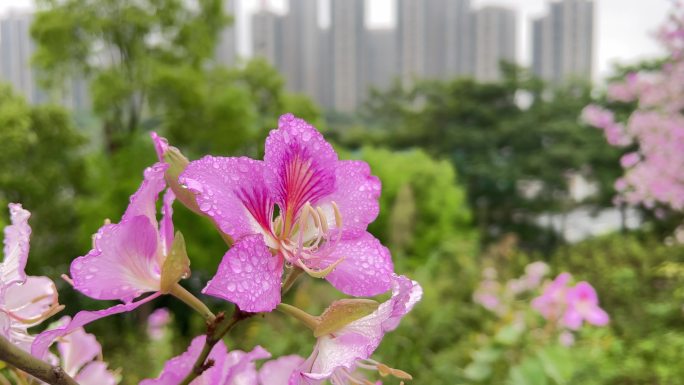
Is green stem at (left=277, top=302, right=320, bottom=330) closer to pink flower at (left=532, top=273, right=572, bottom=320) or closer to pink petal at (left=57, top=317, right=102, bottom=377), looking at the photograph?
pink petal at (left=57, top=317, right=102, bottom=377)

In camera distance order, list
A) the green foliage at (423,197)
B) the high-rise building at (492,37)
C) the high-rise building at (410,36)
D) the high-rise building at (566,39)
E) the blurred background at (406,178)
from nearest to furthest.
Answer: the blurred background at (406,178) < the green foliage at (423,197) < the high-rise building at (566,39) < the high-rise building at (492,37) < the high-rise building at (410,36)

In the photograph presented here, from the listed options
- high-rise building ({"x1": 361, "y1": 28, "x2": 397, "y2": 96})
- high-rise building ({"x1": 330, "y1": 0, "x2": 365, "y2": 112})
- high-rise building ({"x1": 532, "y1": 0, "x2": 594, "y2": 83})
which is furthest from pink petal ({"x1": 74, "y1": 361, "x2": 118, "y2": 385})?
high-rise building ({"x1": 361, "y1": 28, "x2": 397, "y2": 96})

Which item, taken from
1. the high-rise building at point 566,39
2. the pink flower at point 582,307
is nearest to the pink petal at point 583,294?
the pink flower at point 582,307

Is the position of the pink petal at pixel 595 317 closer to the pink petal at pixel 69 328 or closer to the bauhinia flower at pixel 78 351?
the bauhinia flower at pixel 78 351

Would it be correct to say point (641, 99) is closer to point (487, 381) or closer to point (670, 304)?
point (670, 304)

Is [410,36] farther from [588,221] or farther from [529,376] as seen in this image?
[529,376]

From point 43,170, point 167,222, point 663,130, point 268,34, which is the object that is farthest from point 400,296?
point 268,34
